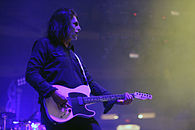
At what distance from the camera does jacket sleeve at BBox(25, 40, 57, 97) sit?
5.97 feet

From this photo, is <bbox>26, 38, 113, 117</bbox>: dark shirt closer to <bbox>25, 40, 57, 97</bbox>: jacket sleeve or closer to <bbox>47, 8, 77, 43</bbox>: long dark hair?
<bbox>25, 40, 57, 97</bbox>: jacket sleeve

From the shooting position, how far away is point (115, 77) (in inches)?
295

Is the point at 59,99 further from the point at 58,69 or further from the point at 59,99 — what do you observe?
the point at 58,69

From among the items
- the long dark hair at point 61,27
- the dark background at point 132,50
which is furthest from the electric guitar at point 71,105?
the dark background at point 132,50

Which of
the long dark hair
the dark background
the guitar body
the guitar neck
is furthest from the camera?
the dark background

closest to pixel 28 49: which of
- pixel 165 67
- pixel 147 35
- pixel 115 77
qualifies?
pixel 115 77

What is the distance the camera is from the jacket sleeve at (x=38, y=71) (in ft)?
5.97

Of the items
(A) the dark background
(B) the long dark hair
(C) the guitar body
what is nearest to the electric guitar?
(C) the guitar body

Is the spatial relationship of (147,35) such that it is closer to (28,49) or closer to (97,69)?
(97,69)

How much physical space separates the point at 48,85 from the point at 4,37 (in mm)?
5043

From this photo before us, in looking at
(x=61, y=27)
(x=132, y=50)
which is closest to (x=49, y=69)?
(x=61, y=27)

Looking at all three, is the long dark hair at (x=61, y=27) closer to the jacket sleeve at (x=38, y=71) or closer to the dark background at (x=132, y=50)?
the jacket sleeve at (x=38, y=71)

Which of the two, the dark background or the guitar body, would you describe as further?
the dark background

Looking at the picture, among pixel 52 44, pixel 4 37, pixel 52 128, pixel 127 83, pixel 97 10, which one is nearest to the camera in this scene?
pixel 52 128
